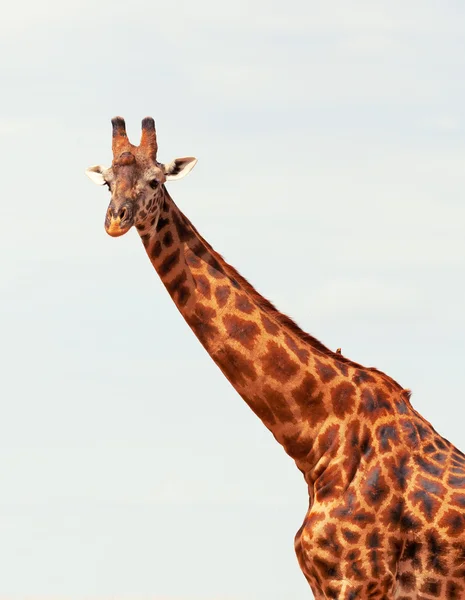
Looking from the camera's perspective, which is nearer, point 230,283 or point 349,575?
point 349,575

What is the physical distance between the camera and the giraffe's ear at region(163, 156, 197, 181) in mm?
16469

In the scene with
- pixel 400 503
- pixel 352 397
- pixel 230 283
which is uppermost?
pixel 230 283

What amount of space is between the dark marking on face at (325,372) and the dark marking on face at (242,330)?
809 millimetres

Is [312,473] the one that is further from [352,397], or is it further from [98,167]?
[98,167]

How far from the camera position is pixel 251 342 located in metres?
16.4

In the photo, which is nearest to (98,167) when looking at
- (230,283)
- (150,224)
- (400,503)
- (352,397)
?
(150,224)

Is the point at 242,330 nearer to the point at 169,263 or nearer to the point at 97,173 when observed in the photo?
the point at 169,263

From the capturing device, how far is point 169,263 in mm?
16516

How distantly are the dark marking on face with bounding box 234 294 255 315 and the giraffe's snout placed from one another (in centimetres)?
Result: 169

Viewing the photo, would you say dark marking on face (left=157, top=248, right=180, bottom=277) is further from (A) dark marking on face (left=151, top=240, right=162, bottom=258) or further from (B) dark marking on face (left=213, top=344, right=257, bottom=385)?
(B) dark marking on face (left=213, top=344, right=257, bottom=385)

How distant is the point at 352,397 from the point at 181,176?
324 cm

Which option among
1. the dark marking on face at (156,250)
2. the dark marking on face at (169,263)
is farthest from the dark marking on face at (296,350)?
the dark marking on face at (156,250)

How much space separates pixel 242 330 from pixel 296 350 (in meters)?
0.68

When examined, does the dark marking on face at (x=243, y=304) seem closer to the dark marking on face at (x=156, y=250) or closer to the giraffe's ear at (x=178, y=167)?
the dark marking on face at (x=156, y=250)
